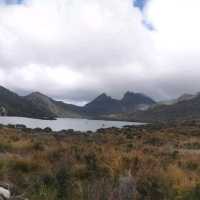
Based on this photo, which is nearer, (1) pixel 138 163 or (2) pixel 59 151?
(1) pixel 138 163

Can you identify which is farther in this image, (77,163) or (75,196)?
(77,163)

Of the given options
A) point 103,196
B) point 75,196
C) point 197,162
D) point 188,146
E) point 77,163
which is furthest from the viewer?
point 188,146

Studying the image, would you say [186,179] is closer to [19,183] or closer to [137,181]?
[137,181]

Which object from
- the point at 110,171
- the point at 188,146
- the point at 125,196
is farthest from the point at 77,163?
the point at 188,146

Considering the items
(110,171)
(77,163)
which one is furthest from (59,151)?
(110,171)

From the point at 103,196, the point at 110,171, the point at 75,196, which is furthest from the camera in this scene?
the point at 110,171

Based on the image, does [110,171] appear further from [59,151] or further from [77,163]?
[59,151]

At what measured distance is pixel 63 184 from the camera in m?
7.02

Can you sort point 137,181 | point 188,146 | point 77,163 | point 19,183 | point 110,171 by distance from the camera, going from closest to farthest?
point 137,181
point 19,183
point 110,171
point 77,163
point 188,146

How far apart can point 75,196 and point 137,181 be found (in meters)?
1.34

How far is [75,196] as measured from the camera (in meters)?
6.73

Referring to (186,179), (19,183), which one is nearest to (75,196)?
(19,183)

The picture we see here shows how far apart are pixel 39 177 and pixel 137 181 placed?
2050 mm

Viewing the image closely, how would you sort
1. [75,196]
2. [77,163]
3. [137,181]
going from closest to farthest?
[75,196], [137,181], [77,163]
